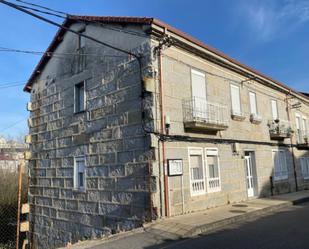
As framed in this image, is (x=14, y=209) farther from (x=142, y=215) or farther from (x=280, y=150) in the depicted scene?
(x=280, y=150)

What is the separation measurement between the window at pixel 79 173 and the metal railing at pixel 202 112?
477 centimetres

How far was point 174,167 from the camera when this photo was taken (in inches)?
398

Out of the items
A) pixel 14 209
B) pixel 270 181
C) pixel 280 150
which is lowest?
pixel 14 209

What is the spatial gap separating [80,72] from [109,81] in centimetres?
230

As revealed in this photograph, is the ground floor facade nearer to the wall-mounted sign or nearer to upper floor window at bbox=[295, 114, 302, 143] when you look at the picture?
the wall-mounted sign

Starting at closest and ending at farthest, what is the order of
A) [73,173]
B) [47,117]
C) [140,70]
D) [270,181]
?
[140,70] < [73,173] < [47,117] < [270,181]

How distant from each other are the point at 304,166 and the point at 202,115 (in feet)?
41.2

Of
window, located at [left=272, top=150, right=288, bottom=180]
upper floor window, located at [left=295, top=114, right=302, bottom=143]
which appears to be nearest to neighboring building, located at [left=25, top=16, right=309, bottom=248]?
window, located at [left=272, top=150, right=288, bottom=180]

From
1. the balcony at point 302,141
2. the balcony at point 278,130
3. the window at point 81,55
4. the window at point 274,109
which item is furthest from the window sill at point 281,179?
the window at point 81,55

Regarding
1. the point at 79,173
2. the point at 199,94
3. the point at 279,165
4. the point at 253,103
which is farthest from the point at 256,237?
the point at 279,165

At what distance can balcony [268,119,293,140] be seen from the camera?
663 inches

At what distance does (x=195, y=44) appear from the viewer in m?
12.0

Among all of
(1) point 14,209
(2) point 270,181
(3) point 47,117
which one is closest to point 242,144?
(2) point 270,181

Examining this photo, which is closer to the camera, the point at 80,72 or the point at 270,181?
the point at 80,72
